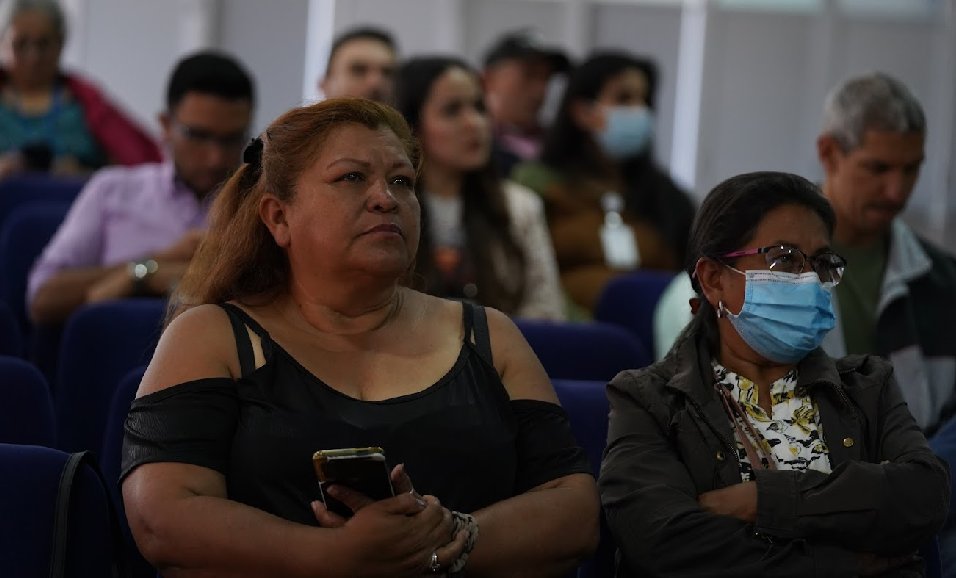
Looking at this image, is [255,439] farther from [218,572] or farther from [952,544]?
[952,544]

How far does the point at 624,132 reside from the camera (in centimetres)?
549

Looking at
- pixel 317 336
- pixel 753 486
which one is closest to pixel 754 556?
pixel 753 486

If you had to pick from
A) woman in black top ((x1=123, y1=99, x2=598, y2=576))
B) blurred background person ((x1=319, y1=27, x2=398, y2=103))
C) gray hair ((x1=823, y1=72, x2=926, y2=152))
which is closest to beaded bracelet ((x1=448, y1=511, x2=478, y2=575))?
woman in black top ((x1=123, y1=99, x2=598, y2=576))

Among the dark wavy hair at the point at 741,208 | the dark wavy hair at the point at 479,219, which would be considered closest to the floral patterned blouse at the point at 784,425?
the dark wavy hair at the point at 741,208

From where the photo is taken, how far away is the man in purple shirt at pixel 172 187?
441 centimetres

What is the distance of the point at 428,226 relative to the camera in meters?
4.47

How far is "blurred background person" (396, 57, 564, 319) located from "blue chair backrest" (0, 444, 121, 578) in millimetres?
2129

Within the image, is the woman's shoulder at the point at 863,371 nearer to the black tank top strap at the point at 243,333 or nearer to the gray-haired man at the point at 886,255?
the gray-haired man at the point at 886,255

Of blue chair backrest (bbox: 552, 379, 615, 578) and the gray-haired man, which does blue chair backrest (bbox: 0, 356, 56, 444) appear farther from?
the gray-haired man

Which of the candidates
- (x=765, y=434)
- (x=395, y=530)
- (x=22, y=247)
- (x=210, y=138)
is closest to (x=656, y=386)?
(x=765, y=434)

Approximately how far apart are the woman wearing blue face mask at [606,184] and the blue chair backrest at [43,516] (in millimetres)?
2874

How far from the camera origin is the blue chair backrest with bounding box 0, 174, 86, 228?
5.26 metres

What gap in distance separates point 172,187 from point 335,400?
229cm

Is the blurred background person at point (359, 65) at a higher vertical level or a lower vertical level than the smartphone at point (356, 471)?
higher
